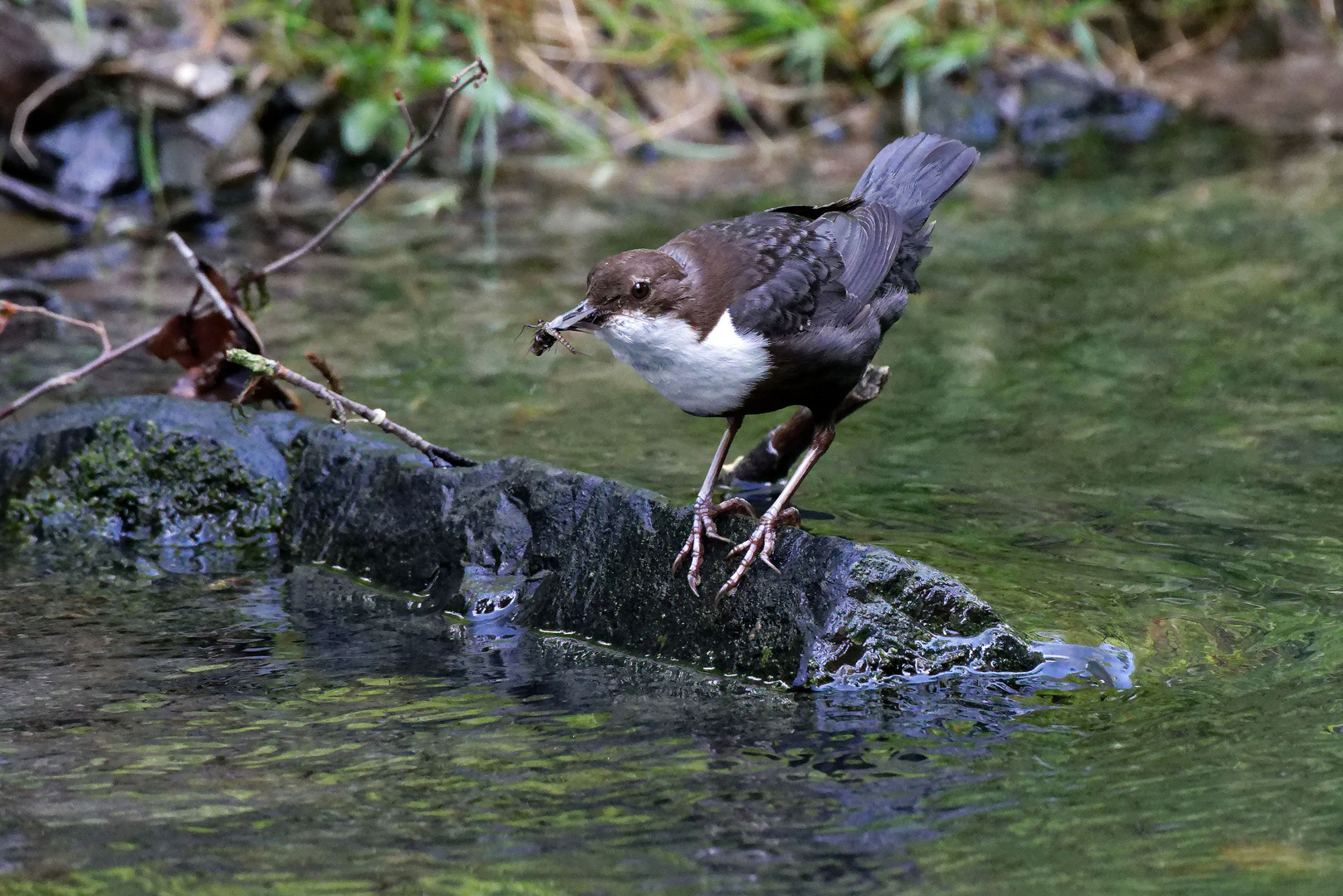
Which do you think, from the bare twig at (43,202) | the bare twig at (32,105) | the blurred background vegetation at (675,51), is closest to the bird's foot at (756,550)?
Result: the bare twig at (43,202)

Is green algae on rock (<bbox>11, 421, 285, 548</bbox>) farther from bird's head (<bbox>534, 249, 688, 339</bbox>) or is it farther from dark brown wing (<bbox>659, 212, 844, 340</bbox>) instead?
dark brown wing (<bbox>659, 212, 844, 340</bbox>)

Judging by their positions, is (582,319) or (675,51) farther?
(675,51)

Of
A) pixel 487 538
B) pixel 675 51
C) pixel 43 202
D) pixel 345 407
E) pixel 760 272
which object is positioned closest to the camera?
pixel 760 272

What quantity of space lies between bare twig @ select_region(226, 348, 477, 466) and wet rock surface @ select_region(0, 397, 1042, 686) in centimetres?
5

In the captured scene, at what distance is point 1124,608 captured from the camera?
9.97ft

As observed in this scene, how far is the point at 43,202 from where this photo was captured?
7109mm

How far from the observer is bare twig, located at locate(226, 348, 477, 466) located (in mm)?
3393

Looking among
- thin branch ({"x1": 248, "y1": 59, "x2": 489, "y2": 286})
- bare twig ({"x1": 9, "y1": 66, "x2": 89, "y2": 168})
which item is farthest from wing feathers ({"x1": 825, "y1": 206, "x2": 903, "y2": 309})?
bare twig ({"x1": 9, "y1": 66, "x2": 89, "y2": 168})

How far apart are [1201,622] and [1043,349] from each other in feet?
7.05

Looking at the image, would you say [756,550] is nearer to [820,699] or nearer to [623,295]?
[820,699]

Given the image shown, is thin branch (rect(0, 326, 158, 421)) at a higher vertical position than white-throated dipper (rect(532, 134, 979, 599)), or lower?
lower

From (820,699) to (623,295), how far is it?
853 mm

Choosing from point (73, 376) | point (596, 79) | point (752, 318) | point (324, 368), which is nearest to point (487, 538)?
point (324, 368)

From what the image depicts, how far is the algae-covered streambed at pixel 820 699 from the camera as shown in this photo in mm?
2184
